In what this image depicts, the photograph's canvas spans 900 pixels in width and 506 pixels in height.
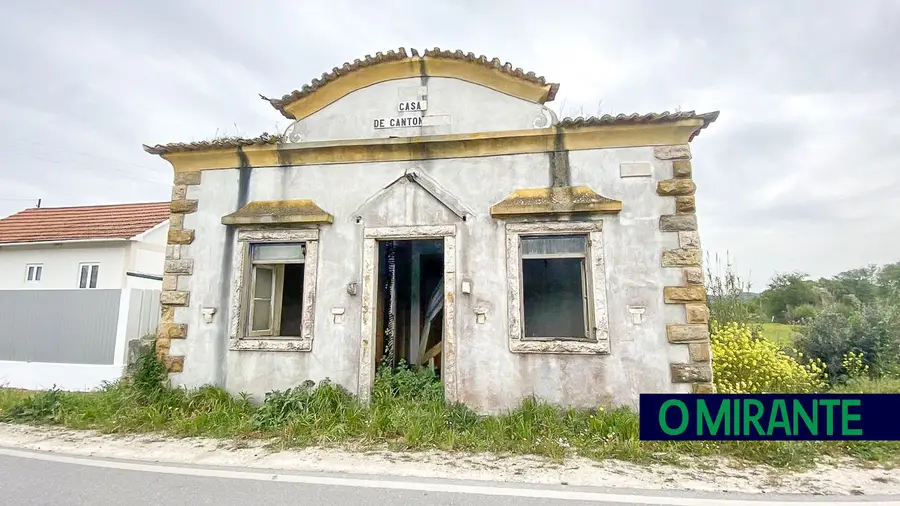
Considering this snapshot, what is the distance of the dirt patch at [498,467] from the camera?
3.95 metres

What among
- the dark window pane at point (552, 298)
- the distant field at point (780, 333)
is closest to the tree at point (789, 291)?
the distant field at point (780, 333)

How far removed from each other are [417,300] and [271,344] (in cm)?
284

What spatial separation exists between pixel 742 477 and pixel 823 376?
569 centimetres

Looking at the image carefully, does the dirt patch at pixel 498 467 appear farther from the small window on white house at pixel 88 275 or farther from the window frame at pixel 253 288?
the small window on white house at pixel 88 275

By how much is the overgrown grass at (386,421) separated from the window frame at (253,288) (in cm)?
71

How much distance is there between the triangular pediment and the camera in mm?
6492

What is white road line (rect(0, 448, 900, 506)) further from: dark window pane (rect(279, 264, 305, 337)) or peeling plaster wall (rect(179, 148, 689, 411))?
A: dark window pane (rect(279, 264, 305, 337))

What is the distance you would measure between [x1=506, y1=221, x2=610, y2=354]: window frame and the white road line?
91.6 inches

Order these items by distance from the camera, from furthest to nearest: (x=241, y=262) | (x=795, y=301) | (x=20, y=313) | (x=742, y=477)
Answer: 1. (x=795, y=301)
2. (x=20, y=313)
3. (x=241, y=262)
4. (x=742, y=477)

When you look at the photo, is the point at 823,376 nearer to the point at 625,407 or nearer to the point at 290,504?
the point at 625,407

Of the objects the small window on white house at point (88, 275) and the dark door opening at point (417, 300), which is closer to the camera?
the dark door opening at point (417, 300)

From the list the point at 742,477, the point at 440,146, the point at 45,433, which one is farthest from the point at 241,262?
the point at 742,477

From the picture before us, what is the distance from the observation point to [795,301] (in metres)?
17.6

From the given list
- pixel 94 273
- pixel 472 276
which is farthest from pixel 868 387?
pixel 94 273
